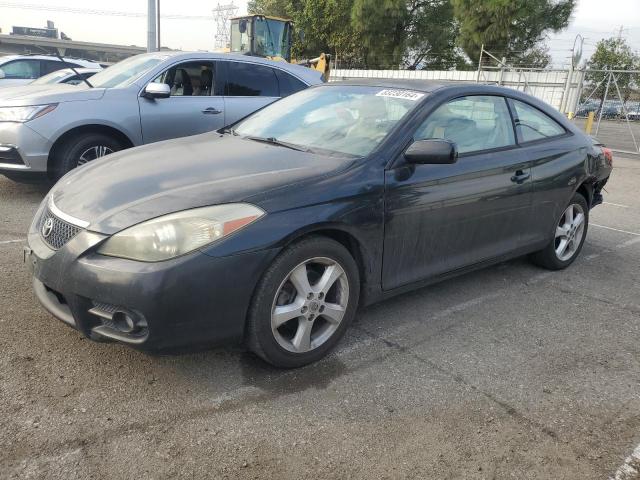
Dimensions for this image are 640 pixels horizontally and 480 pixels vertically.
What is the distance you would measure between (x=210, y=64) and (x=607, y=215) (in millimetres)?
5626

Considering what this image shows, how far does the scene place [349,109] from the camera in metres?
3.75

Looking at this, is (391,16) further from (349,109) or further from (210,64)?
(349,109)

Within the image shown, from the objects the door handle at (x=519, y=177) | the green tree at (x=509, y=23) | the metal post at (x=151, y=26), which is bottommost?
the door handle at (x=519, y=177)

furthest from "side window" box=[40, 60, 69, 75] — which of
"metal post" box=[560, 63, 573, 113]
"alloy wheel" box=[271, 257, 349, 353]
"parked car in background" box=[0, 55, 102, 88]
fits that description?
"metal post" box=[560, 63, 573, 113]

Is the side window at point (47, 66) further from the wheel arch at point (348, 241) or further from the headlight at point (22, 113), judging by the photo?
the wheel arch at point (348, 241)

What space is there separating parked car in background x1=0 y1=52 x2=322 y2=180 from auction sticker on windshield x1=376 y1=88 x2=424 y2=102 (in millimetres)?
3124

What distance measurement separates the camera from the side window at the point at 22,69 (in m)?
12.5

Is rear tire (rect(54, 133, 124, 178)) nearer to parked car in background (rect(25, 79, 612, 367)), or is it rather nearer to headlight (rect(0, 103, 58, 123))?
headlight (rect(0, 103, 58, 123))

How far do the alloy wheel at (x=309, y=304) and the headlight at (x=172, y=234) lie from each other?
0.44m

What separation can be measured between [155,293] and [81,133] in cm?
424

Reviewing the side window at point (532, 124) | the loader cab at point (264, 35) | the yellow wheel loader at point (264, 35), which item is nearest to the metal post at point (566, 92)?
the yellow wheel loader at point (264, 35)

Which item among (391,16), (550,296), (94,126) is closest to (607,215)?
(550,296)

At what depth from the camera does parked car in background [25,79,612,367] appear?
251cm

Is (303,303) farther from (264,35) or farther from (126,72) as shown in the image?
(264,35)
